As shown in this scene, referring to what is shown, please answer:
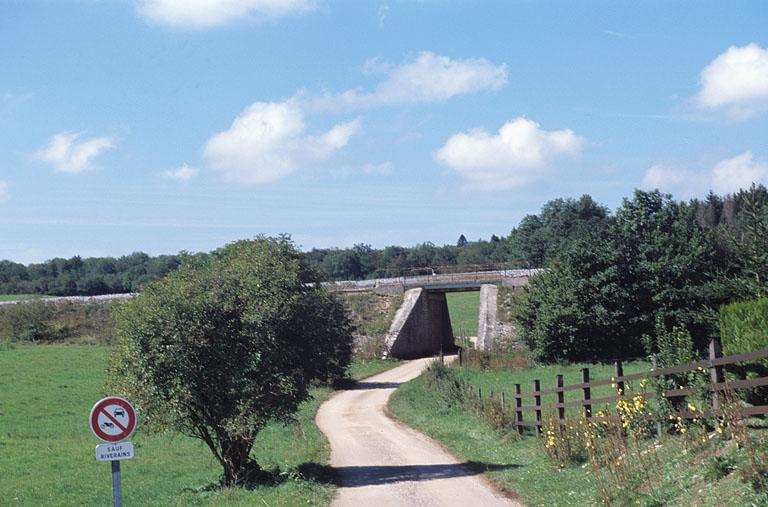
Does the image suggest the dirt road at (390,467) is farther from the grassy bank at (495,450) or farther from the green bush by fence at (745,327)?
the green bush by fence at (745,327)

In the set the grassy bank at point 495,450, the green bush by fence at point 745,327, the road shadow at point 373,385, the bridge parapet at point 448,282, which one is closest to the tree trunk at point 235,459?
the grassy bank at point 495,450

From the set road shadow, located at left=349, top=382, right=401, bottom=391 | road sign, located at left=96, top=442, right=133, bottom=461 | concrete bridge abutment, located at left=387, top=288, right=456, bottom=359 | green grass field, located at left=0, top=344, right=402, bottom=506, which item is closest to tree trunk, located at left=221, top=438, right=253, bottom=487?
green grass field, located at left=0, top=344, right=402, bottom=506

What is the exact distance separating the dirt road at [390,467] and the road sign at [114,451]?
13.9ft

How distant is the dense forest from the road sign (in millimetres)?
35807

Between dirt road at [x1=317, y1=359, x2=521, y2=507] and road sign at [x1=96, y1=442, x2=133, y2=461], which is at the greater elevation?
road sign at [x1=96, y1=442, x2=133, y2=461]

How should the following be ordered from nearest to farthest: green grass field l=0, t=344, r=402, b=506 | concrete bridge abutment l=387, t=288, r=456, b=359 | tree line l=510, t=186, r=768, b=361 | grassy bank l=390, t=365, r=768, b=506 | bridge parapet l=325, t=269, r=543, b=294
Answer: grassy bank l=390, t=365, r=768, b=506, green grass field l=0, t=344, r=402, b=506, tree line l=510, t=186, r=768, b=361, concrete bridge abutment l=387, t=288, r=456, b=359, bridge parapet l=325, t=269, r=543, b=294

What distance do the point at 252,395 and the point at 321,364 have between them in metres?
2.60

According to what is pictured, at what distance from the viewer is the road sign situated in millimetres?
10633

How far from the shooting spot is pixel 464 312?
3268 inches

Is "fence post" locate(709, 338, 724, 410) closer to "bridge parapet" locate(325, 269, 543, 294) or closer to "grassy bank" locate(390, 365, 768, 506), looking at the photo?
"grassy bank" locate(390, 365, 768, 506)

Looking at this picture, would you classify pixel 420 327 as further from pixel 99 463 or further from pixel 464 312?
pixel 99 463

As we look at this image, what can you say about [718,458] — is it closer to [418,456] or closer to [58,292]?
[418,456]

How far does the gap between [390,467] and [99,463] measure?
1086cm

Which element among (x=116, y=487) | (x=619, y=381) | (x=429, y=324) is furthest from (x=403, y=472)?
(x=429, y=324)
